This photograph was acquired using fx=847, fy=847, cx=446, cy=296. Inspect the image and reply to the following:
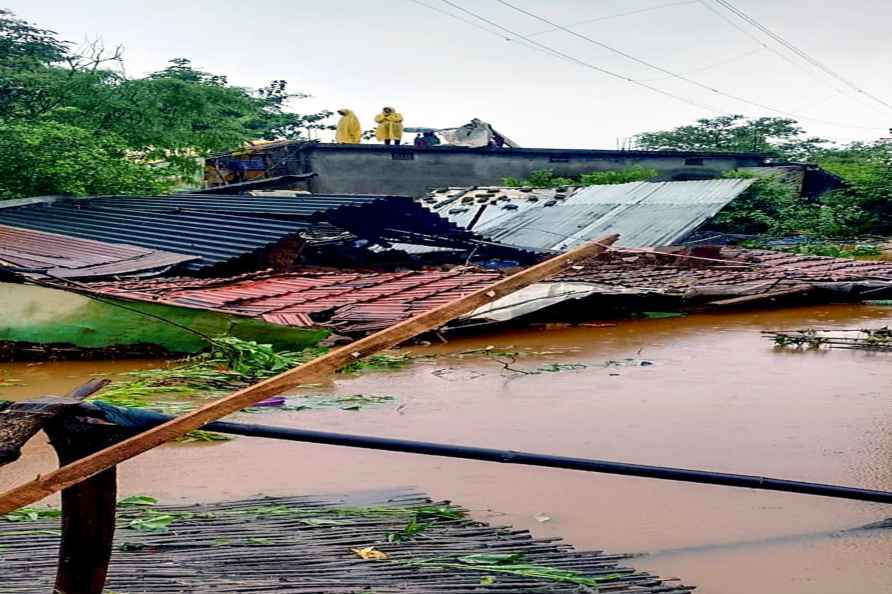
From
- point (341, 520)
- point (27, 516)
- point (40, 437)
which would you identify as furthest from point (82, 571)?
point (40, 437)

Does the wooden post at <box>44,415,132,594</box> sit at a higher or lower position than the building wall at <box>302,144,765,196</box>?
lower

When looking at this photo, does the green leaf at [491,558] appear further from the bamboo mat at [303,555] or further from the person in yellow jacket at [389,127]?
the person in yellow jacket at [389,127]

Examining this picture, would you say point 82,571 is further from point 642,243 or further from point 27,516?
point 642,243

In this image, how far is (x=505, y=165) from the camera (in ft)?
68.0

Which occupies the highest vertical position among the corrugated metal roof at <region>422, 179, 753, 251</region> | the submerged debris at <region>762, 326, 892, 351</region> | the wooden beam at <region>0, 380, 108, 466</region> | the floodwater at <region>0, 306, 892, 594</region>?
the corrugated metal roof at <region>422, 179, 753, 251</region>

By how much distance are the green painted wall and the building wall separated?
38.1ft

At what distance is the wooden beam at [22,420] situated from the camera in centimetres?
165

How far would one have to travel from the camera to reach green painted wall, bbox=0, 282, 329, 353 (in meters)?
7.66

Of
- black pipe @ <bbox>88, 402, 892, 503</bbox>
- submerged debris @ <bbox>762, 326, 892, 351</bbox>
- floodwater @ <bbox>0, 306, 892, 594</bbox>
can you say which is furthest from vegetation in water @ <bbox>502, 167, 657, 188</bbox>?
black pipe @ <bbox>88, 402, 892, 503</bbox>

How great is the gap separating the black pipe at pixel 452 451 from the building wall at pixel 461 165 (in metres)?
16.8

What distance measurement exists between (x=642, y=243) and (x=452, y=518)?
11325mm

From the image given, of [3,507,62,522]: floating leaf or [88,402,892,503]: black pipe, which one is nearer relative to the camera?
[88,402,892,503]: black pipe

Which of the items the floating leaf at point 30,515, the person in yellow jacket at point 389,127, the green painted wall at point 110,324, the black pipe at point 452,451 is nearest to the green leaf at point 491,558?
the black pipe at point 452,451

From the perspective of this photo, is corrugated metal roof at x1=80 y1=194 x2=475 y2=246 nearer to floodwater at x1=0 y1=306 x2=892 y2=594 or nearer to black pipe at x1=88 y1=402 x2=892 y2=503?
floodwater at x1=0 y1=306 x2=892 y2=594
